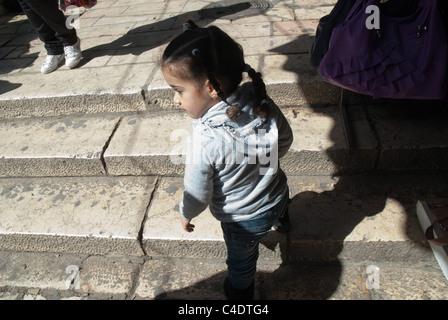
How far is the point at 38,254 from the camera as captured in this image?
2.20 meters

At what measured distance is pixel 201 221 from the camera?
2.00 meters

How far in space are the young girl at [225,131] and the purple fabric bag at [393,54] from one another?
0.45m

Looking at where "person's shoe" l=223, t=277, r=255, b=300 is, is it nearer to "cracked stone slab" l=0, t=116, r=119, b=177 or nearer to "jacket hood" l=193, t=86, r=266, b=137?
"jacket hood" l=193, t=86, r=266, b=137

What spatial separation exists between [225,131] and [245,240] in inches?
21.1

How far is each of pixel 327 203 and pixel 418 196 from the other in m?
0.55

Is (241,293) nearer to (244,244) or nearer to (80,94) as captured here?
(244,244)

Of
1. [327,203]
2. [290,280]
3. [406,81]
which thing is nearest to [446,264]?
[327,203]

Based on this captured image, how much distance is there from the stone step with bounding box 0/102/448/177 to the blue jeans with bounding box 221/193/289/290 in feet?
2.64

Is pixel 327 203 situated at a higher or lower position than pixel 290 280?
higher

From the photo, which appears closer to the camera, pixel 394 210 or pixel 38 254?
pixel 394 210

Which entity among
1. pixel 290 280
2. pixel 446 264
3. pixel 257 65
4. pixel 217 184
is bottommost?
pixel 290 280

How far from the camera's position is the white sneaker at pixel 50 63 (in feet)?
9.81

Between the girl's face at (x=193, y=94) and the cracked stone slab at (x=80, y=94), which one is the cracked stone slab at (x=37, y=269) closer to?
the cracked stone slab at (x=80, y=94)
